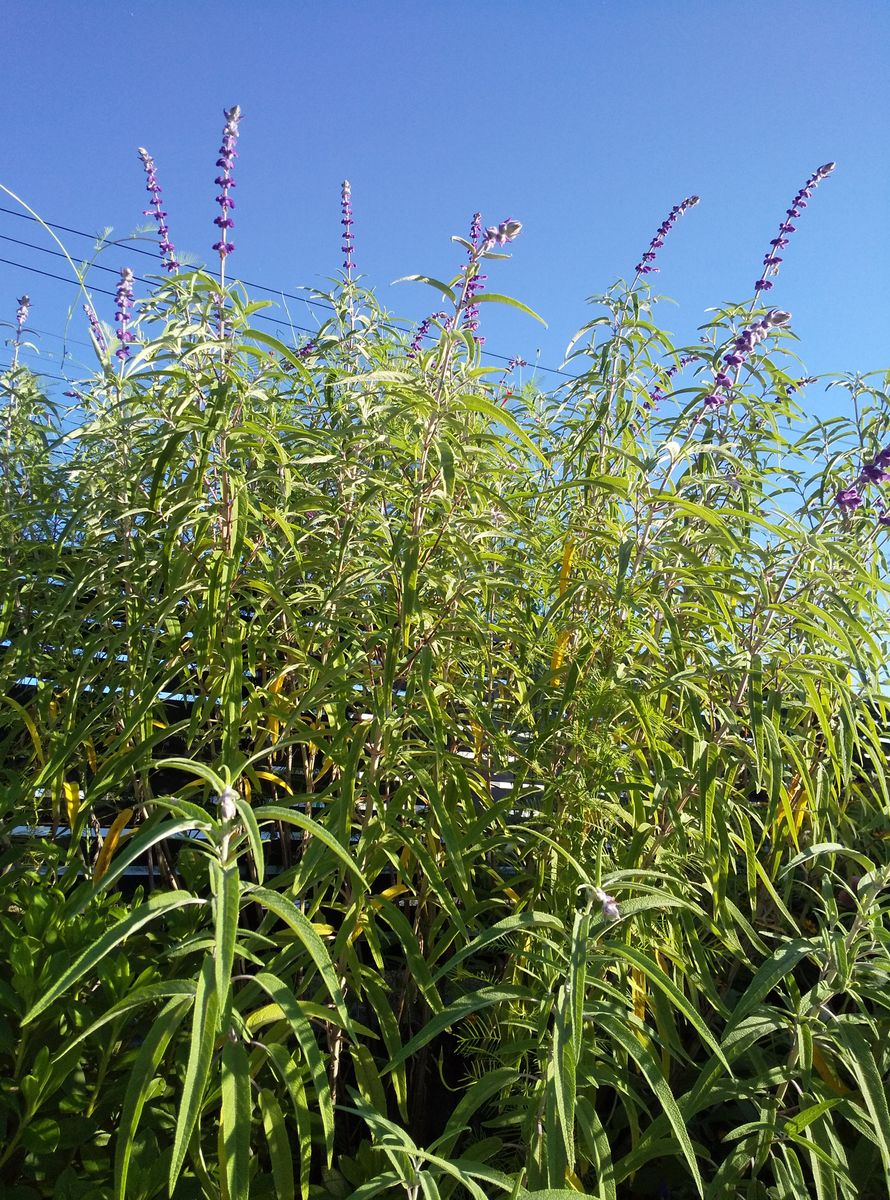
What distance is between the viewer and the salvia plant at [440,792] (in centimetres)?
129

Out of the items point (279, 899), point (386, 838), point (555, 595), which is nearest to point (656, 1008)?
point (386, 838)

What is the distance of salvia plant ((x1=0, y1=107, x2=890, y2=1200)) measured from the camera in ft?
4.24

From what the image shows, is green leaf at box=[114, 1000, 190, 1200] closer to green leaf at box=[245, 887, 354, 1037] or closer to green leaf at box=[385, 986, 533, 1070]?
green leaf at box=[245, 887, 354, 1037]

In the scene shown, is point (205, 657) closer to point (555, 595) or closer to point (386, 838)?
point (386, 838)

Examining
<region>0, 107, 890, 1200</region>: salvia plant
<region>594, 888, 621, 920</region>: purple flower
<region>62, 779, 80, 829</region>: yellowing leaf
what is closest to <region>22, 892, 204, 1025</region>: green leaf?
<region>0, 107, 890, 1200</region>: salvia plant

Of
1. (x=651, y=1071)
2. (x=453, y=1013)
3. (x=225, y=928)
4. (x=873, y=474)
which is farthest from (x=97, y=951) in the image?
(x=873, y=474)

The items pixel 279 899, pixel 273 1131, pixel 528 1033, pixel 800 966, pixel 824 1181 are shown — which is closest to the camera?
pixel 279 899

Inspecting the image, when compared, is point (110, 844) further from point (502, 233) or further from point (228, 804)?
point (502, 233)

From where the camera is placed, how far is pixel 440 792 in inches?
64.9

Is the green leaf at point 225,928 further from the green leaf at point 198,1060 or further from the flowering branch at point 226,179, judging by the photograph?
the flowering branch at point 226,179

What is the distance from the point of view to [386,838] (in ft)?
5.27

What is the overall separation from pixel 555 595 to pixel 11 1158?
156cm

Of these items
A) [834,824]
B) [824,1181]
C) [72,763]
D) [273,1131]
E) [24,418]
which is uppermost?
[24,418]

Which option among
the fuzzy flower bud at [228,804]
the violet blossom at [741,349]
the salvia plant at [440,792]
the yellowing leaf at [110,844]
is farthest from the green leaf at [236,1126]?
the violet blossom at [741,349]
